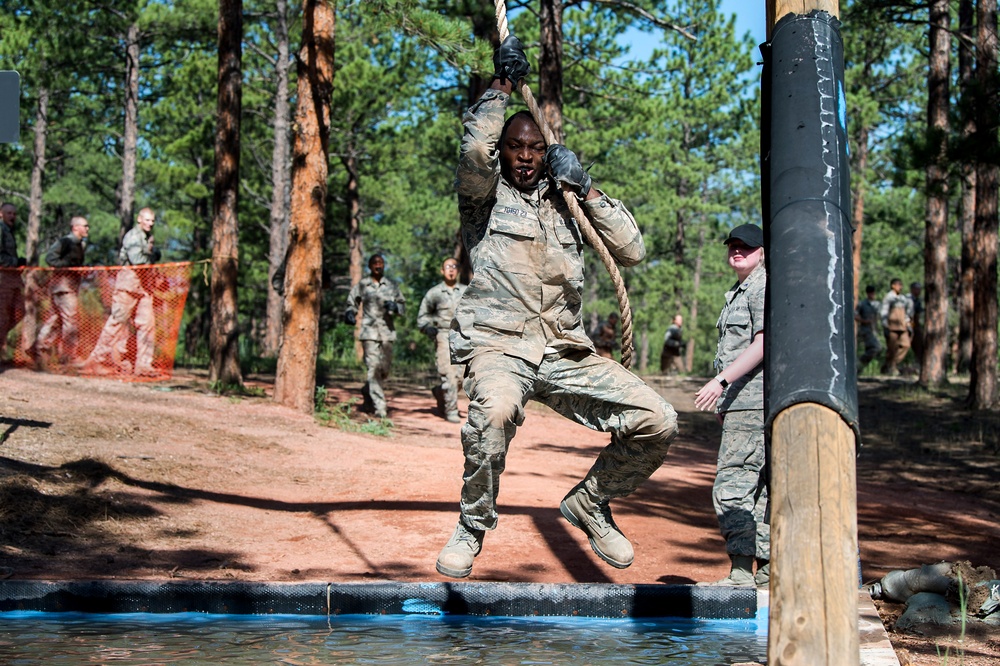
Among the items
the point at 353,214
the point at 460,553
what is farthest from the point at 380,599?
the point at 353,214

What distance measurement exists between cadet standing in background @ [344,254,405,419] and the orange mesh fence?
2431 millimetres

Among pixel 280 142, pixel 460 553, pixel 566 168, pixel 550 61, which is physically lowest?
pixel 460 553

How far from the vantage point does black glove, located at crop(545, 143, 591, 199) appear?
498 centimetres

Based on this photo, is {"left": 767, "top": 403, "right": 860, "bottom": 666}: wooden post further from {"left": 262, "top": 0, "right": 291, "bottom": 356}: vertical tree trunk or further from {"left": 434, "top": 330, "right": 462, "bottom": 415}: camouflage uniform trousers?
{"left": 262, "top": 0, "right": 291, "bottom": 356}: vertical tree trunk

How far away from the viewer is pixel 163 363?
620 inches

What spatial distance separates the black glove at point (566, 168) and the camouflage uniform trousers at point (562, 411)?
32.6 inches

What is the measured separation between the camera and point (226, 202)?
15961 mm

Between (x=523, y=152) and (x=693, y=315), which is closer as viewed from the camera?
(x=523, y=152)

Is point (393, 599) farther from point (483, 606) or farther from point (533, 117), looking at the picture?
point (533, 117)

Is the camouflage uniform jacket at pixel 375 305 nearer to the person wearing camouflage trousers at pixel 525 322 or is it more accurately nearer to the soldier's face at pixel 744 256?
the soldier's face at pixel 744 256

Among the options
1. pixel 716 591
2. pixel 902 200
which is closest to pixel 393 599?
pixel 716 591

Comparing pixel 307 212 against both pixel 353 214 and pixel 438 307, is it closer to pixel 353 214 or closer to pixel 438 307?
pixel 438 307

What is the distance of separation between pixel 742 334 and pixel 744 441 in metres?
0.61

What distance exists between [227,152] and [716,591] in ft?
41.0
